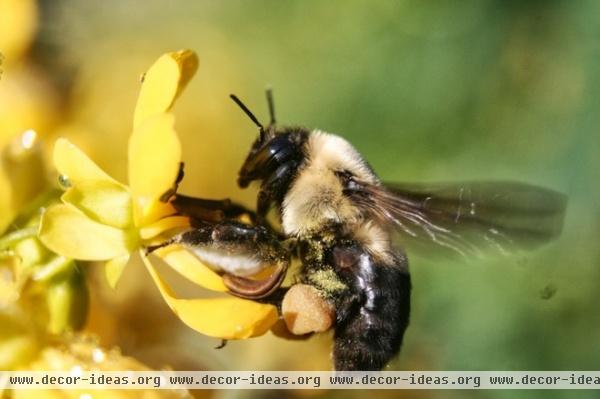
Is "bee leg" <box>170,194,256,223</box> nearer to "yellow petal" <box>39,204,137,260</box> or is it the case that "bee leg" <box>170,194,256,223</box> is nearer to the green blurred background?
"yellow petal" <box>39,204,137,260</box>

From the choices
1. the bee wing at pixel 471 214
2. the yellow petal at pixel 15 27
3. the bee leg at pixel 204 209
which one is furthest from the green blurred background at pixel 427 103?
the bee wing at pixel 471 214

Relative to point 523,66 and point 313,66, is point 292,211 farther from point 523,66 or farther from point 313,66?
point 523,66

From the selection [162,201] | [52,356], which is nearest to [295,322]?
[162,201]

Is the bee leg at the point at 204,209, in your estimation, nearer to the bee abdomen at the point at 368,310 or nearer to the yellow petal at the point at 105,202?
the yellow petal at the point at 105,202

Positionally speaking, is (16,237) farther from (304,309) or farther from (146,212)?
(304,309)

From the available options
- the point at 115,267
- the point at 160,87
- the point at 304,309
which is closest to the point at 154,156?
the point at 160,87

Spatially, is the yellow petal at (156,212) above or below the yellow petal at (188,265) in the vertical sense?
above

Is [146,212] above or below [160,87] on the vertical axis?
below
